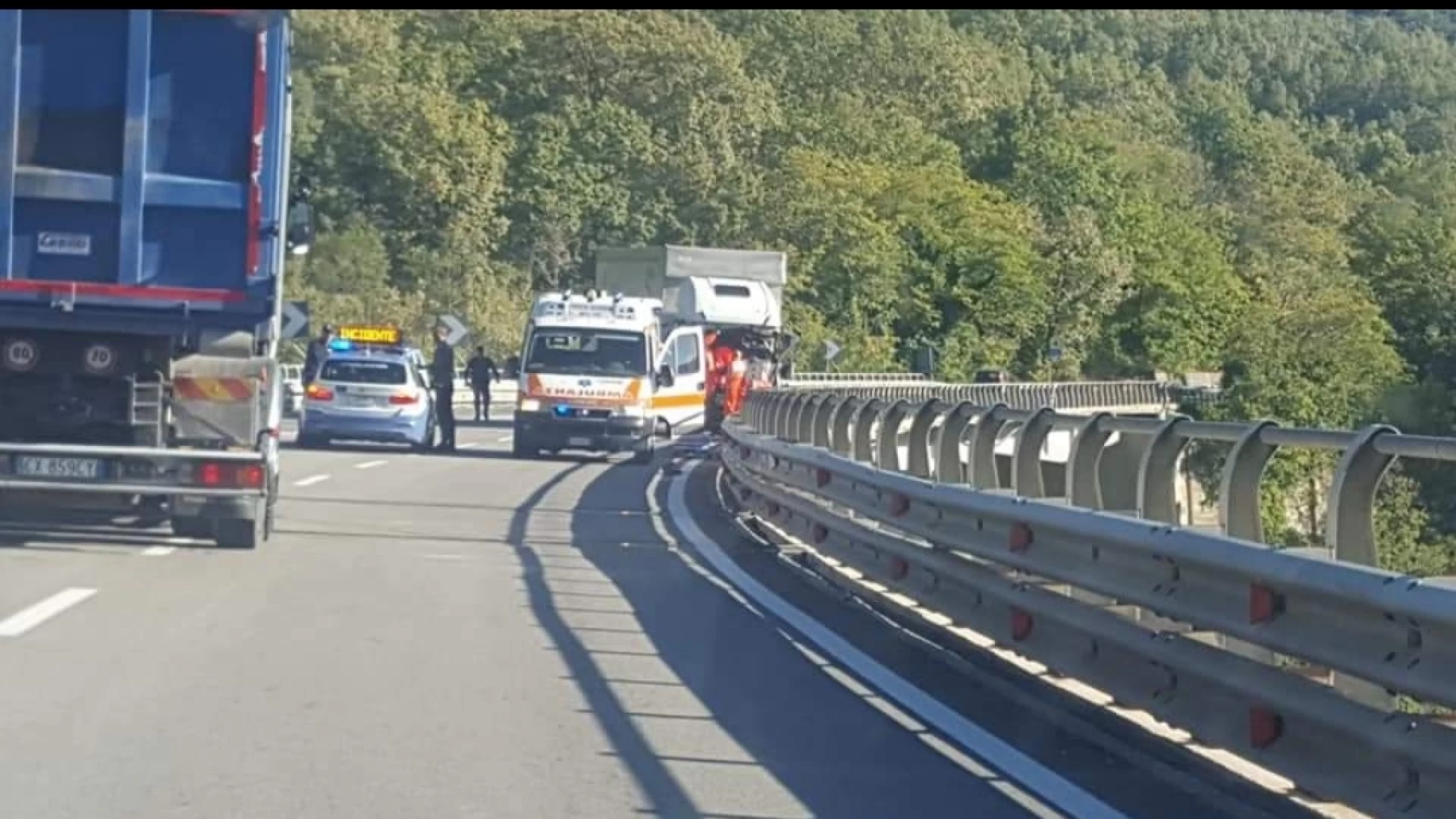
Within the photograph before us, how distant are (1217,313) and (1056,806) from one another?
5316 centimetres

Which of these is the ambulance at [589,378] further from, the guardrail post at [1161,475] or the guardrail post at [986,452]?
the guardrail post at [1161,475]

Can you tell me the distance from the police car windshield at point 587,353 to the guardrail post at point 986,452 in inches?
830

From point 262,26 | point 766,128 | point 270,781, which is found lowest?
point 270,781

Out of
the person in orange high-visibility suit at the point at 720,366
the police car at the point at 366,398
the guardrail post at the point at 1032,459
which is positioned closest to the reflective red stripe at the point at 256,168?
the guardrail post at the point at 1032,459

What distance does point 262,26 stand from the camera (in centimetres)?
1566

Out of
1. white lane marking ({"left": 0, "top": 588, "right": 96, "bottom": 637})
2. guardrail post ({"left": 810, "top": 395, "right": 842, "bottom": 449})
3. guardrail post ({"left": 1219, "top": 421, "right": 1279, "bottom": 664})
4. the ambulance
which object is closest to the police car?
the ambulance

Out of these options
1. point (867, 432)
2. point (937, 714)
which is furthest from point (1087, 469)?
point (867, 432)

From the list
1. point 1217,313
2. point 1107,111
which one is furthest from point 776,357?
point 1107,111

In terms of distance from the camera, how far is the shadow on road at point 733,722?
7824 millimetres

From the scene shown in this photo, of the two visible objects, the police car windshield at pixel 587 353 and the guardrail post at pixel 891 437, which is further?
the police car windshield at pixel 587 353

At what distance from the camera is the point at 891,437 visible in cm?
1538

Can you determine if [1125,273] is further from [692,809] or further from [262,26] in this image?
[692,809]

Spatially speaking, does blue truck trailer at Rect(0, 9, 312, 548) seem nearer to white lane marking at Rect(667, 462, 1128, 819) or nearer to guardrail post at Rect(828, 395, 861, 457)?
white lane marking at Rect(667, 462, 1128, 819)

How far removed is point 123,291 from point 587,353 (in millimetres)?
18200
